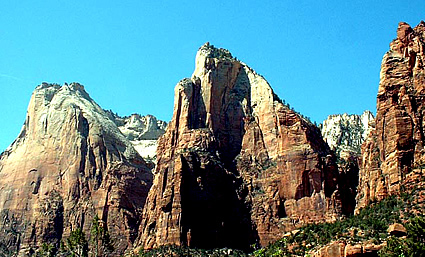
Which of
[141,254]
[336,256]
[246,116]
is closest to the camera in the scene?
[336,256]

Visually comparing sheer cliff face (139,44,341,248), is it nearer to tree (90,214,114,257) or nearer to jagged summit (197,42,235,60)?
jagged summit (197,42,235,60)

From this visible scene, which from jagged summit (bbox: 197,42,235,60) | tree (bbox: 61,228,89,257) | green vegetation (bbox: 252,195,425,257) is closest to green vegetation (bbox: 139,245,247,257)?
green vegetation (bbox: 252,195,425,257)

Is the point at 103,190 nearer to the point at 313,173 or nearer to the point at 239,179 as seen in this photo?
the point at 239,179

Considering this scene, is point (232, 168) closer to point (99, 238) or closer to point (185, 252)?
point (185, 252)

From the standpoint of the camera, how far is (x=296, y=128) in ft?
548

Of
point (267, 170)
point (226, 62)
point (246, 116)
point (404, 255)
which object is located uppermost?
point (226, 62)

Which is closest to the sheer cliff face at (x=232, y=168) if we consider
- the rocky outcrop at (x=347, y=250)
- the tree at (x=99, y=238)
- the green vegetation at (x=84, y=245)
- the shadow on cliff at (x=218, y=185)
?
the shadow on cliff at (x=218, y=185)

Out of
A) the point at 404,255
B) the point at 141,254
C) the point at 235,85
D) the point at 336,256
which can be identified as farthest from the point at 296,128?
the point at 404,255

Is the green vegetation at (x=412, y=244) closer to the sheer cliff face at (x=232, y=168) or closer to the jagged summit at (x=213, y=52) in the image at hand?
the sheer cliff face at (x=232, y=168)

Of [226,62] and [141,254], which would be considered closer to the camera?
[141,254]

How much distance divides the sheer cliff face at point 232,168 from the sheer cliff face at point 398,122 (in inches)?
781

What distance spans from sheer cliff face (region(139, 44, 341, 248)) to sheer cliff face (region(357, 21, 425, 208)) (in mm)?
19840

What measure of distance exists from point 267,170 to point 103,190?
4116 cm

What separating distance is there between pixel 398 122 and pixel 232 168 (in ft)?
159
